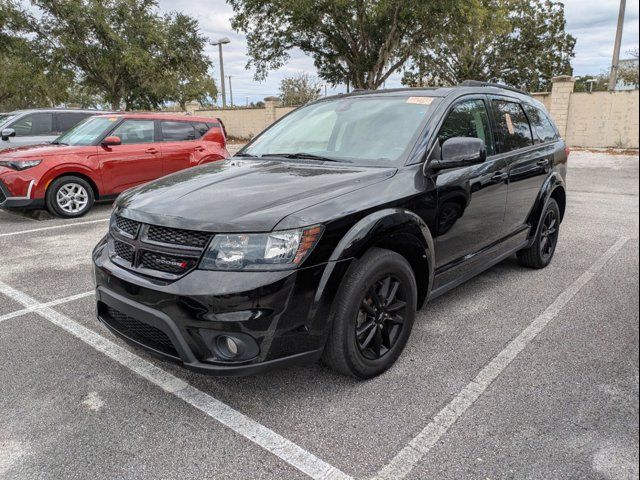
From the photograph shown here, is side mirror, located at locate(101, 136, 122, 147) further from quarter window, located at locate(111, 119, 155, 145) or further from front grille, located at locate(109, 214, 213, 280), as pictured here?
front grille, located at locate(109, 214, 213, 280)

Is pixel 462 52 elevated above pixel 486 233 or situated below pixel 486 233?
above

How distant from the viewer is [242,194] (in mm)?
2658

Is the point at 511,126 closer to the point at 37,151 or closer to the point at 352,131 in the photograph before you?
the point at 352,131

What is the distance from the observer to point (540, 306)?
3.97m

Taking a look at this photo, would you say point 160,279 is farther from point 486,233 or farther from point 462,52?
point 462,52

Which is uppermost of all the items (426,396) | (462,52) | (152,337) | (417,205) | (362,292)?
(462,52)

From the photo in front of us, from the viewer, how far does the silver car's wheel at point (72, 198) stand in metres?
7.55

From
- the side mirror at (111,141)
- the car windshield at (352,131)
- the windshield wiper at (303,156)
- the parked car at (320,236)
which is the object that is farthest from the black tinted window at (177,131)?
the windshield wiper at (303,156)

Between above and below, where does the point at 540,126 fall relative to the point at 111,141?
above

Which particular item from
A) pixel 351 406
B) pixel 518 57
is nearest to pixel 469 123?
pixel 351 406

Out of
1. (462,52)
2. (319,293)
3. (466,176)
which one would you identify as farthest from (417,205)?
(462,52)

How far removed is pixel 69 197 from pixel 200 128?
2759mm

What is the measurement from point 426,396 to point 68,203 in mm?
6860

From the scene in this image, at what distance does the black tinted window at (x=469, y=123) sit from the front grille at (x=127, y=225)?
2007 mm
